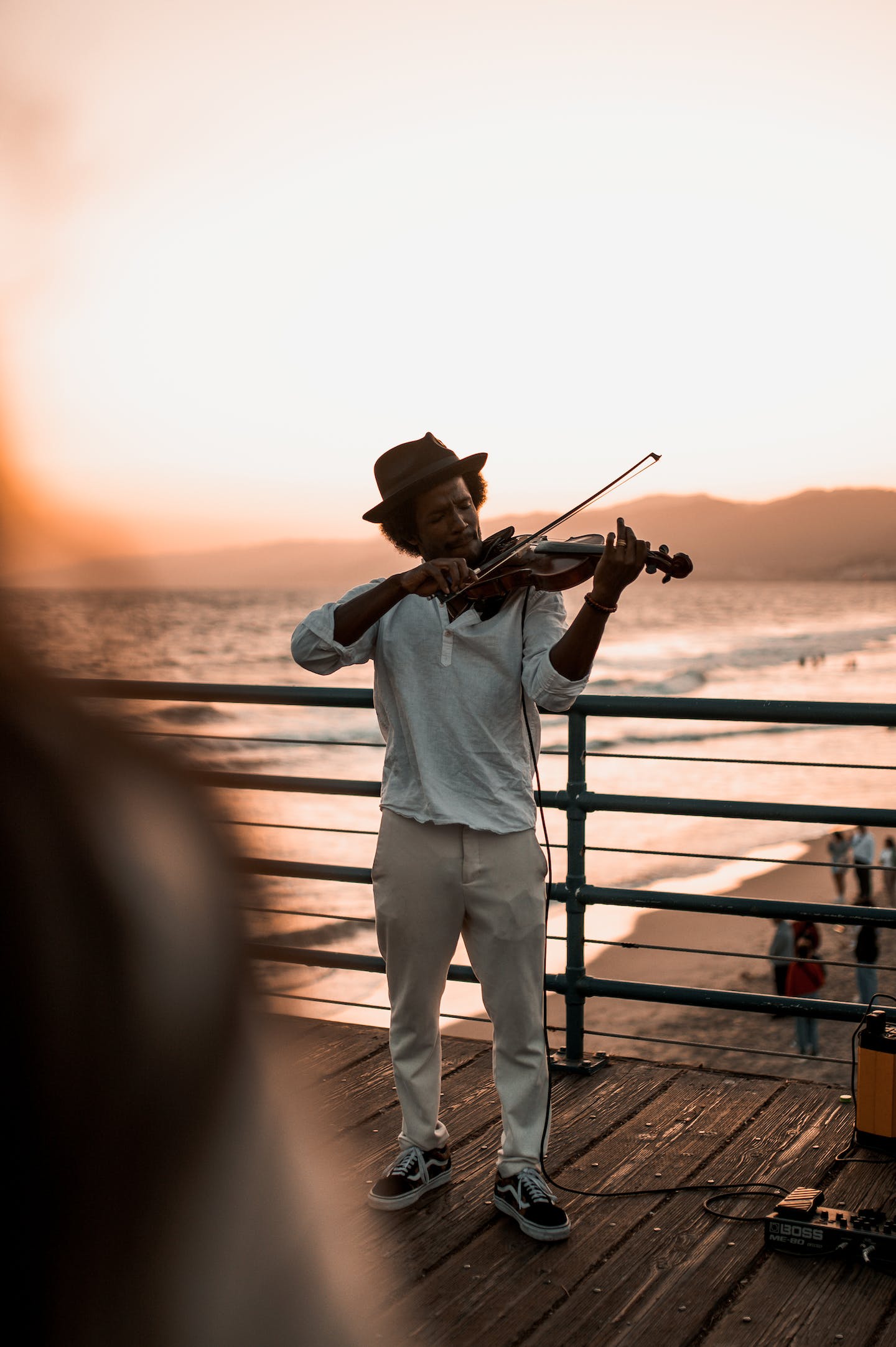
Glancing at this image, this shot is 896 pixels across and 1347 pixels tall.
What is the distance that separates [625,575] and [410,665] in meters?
0.63

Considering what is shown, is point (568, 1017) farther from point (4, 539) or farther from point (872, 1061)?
point (4, 539)

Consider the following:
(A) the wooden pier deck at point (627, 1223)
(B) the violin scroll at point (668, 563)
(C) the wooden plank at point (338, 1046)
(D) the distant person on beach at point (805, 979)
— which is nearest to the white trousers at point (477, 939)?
(A) the wooden pier deck at point (627, 1223)

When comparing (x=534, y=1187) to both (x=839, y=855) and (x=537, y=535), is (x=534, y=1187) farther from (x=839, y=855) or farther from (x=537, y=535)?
(x=839, y=855)

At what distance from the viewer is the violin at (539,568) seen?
9.23 ft

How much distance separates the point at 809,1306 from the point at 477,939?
101 cm

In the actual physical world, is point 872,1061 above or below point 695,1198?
above

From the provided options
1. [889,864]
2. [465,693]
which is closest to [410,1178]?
[465,693]

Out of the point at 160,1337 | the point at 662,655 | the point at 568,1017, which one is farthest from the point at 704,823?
the point at 662,655

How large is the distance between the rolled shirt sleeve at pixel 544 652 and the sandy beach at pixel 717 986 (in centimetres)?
676

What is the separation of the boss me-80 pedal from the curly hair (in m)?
1.70

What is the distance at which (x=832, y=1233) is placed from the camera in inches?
110

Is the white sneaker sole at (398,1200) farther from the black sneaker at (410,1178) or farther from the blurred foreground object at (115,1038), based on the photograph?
the blurred foreground object at (115,1038)

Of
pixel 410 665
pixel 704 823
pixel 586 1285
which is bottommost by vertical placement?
pixel 704 823

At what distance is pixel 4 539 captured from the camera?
49 centimetres
